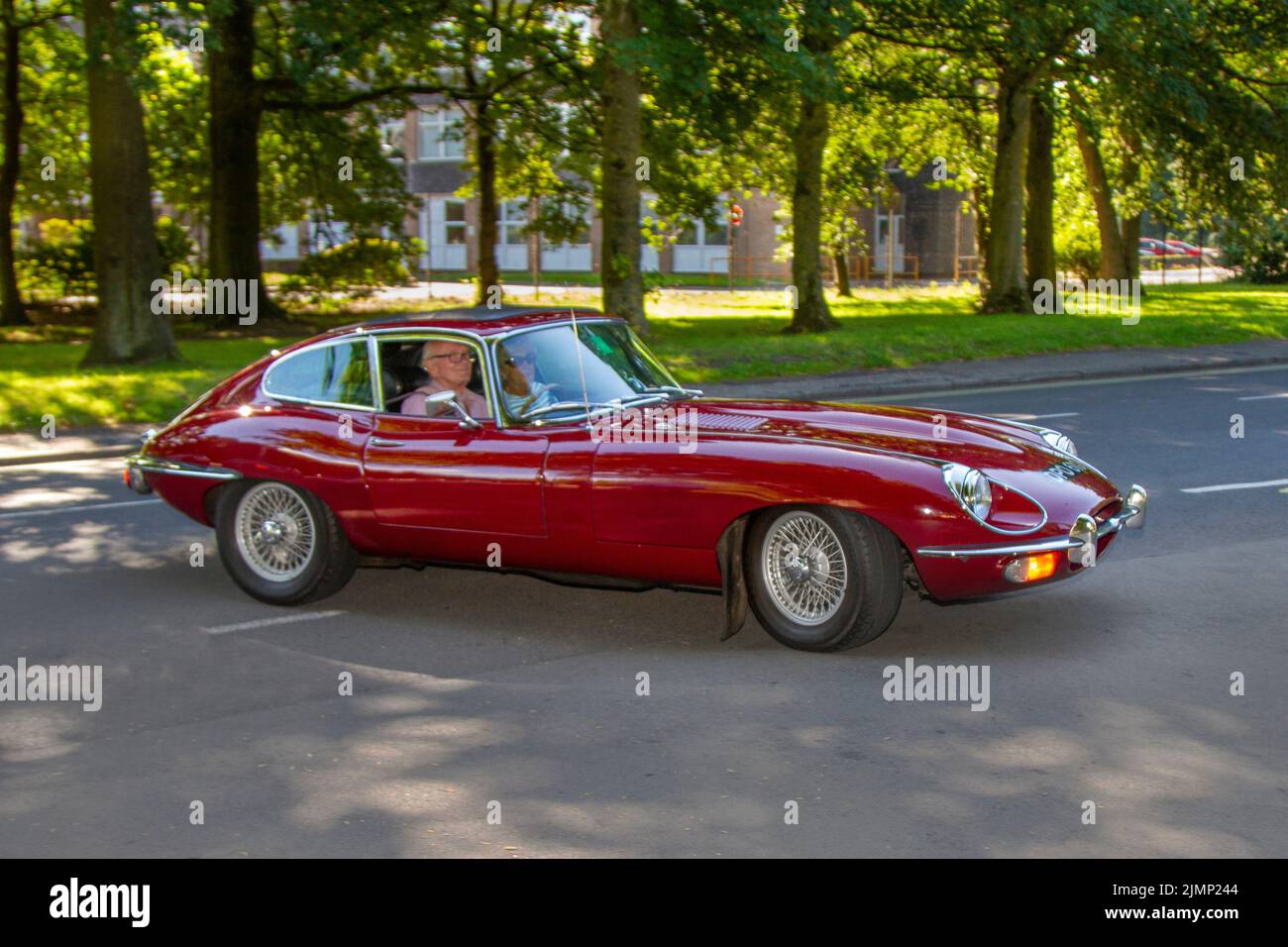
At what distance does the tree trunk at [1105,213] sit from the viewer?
1475 inches

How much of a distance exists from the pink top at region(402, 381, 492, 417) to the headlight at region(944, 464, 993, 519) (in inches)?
91.4

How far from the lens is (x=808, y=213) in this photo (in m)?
27.8

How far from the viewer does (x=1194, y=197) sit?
27859mm

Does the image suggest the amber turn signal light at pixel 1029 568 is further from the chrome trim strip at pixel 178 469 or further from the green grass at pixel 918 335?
the green grass at pixel 918 335

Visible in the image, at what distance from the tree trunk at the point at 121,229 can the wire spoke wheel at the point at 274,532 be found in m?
13.9

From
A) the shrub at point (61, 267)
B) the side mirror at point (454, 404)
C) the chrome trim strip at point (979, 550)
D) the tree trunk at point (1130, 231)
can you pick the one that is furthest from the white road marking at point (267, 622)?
the tree trunk at point (1130, 231)

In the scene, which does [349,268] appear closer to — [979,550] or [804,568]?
[804,568]

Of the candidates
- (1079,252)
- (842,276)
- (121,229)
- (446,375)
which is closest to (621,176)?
(121,229)

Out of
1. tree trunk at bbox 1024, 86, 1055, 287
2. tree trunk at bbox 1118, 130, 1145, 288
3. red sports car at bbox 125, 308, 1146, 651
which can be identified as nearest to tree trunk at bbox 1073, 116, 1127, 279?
tree trunk at bbox 1118, 130, 1145, 288

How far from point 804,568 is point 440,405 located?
1.99 metres

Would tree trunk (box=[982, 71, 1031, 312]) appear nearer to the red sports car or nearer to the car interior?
the red sports car

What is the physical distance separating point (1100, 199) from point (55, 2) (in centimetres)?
2412

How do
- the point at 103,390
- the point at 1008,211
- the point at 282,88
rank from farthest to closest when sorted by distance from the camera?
the point at 1008,211 < the point at 282,88 < the point at 103,390
